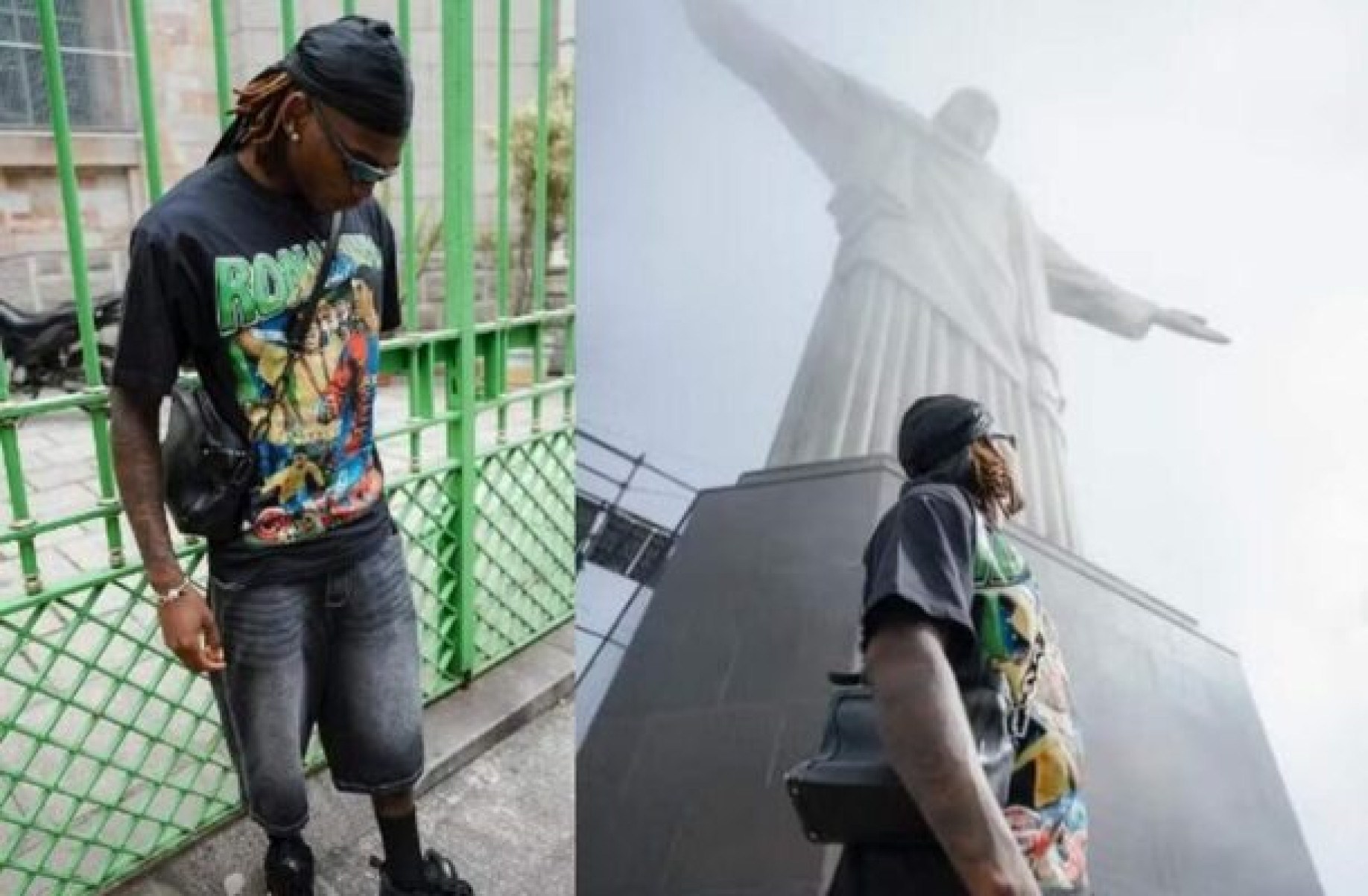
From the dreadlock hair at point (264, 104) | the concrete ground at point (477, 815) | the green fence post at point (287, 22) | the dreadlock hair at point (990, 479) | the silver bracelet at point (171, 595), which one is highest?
the green fence post at point (287, 22)

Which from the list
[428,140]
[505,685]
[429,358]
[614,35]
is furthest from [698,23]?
[505,685]

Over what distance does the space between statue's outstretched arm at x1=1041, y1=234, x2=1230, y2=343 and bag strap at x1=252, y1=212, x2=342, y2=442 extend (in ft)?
3.66

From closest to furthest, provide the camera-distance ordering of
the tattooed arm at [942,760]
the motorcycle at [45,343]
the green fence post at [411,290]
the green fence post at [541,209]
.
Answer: the tattooed arm at [942,760] < the green fence post at [411,290] < the green fence post at [541,209] < the motorcycle at [45,343]

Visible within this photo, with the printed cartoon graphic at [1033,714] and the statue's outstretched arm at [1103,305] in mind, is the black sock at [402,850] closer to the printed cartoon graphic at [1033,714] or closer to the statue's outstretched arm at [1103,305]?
the printed cartoon graphic at [1033,714]

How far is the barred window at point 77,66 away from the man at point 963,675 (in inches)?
124

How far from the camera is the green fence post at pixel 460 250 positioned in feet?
7.02

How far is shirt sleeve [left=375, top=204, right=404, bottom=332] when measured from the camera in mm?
1592

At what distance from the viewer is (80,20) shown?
405 cm

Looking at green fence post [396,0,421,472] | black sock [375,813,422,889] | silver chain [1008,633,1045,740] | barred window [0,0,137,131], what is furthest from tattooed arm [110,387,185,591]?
barred window [0,0,137,131]

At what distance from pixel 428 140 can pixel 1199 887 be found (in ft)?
8.01

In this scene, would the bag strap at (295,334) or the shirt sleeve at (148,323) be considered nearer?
the shirt sleeve at (148,323)

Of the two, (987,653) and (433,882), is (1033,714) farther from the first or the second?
(433,882)

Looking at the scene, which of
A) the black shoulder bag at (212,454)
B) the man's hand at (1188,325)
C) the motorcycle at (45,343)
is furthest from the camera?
the motorcycle at (45,343)

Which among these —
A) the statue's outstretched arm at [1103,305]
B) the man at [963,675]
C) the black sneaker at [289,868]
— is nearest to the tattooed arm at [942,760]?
the man at [963,675]
